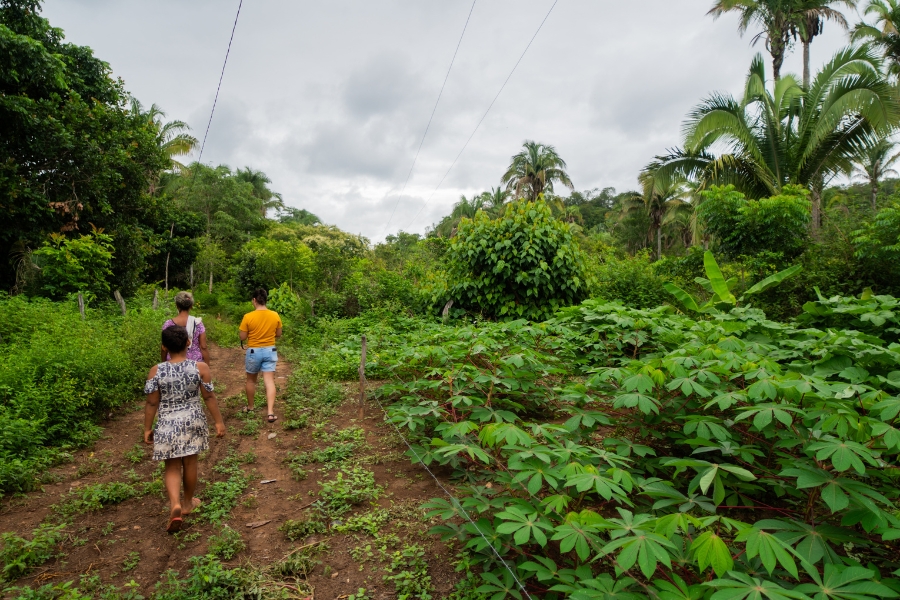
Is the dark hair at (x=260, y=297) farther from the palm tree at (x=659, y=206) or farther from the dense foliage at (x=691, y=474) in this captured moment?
the palm tree at (x=659, y=206)

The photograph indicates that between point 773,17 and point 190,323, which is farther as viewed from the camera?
point 773,17

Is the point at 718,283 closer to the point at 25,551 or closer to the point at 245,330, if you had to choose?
the point at 245,330

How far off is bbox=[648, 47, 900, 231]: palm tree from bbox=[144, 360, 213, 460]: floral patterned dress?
12.7 meters

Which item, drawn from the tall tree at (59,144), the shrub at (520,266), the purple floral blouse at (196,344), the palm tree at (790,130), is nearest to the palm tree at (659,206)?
the palm tree at (790,130)

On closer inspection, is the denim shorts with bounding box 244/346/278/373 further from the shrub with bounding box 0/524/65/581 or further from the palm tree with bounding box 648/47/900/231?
the palm tree with bounding box 648/47/900/231

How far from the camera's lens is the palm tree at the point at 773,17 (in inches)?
607

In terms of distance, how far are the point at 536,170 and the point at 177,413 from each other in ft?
95.5

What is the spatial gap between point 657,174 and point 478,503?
12879mm

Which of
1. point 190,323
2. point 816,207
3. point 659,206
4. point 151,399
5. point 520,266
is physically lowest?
point 151,399

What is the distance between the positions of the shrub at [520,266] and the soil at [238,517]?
3.71m

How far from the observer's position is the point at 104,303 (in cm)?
1173

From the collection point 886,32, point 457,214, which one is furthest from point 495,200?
point 886,32

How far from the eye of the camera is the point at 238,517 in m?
3.54

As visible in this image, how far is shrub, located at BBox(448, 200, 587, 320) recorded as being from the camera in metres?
8.16
